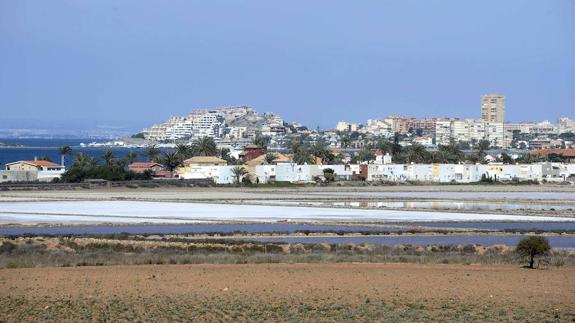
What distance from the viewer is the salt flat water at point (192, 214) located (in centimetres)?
5231

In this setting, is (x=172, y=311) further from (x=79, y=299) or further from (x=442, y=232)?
(x=442, y=232)

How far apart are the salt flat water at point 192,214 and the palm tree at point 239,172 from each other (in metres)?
36.1

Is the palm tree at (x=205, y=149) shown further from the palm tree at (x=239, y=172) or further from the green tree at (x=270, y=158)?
the palm tree at (x=239, y=172)

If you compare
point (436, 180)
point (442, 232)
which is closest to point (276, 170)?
point (436, 180)

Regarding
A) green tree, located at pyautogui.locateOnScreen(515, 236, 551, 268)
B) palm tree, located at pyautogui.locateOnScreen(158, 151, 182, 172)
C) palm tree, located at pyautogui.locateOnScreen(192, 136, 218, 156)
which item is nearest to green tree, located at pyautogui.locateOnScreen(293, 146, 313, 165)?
palm tree, located at pyautogui.locateOnScreen(192, 136, 218, 156)

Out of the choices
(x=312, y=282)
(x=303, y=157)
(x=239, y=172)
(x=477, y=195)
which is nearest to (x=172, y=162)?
(x=239, y=172)

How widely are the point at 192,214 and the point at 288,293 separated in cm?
3355

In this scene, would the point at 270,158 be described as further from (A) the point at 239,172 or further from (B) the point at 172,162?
(A) the point at 239,172

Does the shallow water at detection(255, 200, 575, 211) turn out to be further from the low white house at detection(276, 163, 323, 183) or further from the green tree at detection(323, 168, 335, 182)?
the green tree at detection(323, 168, 335, 182)

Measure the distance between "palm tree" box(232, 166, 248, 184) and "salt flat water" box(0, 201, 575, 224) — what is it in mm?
36098

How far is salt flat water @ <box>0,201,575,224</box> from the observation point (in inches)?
2060

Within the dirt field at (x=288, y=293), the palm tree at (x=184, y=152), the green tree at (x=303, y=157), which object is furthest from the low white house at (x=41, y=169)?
the dirt field at (x=288, y=293)

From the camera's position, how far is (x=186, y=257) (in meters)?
30.8

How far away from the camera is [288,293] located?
23516 mm
